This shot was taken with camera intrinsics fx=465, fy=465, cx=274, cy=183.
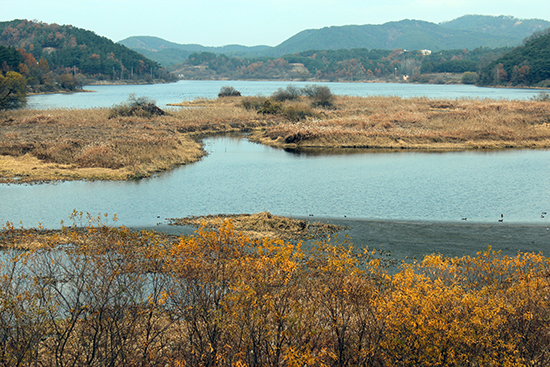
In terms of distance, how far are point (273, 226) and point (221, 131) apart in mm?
42497

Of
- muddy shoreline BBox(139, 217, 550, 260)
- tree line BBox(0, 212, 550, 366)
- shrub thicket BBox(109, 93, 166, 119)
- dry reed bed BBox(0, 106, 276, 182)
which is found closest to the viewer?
tree line BBox(0, 212, 550, 366)

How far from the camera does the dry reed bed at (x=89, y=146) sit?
3253cm

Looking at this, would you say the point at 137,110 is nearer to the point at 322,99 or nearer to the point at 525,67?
the point at 322,99

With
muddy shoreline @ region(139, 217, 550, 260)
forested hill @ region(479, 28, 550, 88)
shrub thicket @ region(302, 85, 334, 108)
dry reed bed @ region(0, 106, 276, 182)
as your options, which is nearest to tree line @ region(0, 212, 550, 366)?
muddy shoreline @ region(139, 217, 550, 260)

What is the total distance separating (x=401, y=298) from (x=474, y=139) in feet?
157

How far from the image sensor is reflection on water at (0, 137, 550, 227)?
2386cm

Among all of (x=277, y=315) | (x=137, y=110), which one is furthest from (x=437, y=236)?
(x=137, y=110)

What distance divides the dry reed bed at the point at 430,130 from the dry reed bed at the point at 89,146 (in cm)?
1234

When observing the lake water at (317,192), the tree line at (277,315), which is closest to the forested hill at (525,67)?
the lake water at (317,192)

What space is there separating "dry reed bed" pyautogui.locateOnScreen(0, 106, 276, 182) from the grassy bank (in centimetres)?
7

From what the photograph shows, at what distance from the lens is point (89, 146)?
37125 millimetres

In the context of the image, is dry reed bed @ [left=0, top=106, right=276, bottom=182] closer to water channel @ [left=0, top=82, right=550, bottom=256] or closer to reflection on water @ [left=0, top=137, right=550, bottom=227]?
reflection on water @ [left=0, top=137, right=550, bottom=227]

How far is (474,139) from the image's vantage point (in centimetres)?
5200

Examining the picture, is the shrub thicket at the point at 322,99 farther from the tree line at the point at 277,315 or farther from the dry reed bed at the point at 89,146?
the tree line at the point at 277,315
